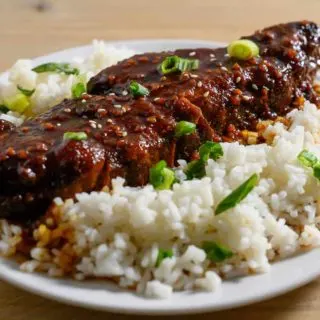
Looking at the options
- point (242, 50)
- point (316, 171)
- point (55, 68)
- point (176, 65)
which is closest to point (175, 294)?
point (316, 171)

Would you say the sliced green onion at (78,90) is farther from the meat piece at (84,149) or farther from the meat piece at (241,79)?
the meat piece at (84,149)

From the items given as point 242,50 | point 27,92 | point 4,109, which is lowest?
point 4,109

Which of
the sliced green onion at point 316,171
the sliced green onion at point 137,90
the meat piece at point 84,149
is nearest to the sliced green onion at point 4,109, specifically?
the meat piece at point 84,149

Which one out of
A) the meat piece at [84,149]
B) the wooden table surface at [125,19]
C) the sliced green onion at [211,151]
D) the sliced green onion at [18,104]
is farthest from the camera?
the wooden table surface at [125,19]

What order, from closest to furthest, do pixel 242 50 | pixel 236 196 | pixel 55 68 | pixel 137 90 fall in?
pixel 236 196
pixel 137 90
pixel 242 50
pixel 55 68

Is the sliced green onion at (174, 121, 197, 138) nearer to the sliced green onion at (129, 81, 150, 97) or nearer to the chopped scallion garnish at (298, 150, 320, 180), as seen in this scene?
the sliced green onion at (129, 81, 150, 97)

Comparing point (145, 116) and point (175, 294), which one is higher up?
point (145, 116)

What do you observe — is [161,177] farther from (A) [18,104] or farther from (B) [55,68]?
(B) [55,68]
